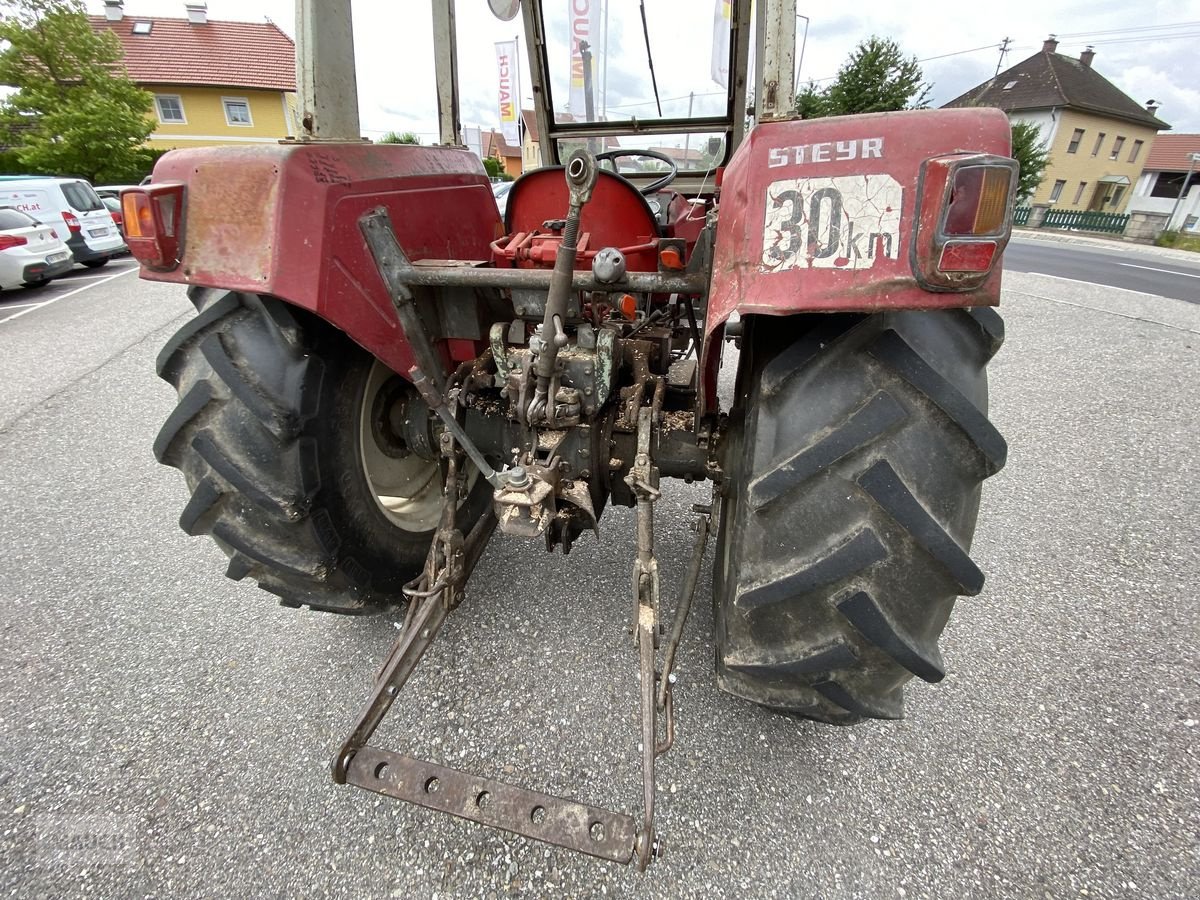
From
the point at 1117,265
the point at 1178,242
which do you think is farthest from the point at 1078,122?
the point at 1117,265

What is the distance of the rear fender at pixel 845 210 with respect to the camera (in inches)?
38.7

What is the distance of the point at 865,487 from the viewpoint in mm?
1147

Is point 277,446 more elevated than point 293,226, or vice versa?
point 293,226

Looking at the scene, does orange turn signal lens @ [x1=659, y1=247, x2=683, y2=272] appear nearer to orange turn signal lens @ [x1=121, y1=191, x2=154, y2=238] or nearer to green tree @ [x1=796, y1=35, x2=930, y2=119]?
orange turn signal lens @ [x1=121, y1=191, x2=154, y2=238]

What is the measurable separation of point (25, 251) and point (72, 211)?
83.8 inches

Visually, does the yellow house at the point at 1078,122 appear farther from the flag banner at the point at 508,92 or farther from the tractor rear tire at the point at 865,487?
the tractor rear tire at the point at 865,487

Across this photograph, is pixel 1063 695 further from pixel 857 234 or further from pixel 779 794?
pixel 857 234

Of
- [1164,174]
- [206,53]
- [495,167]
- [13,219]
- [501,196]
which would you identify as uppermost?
[206,53]

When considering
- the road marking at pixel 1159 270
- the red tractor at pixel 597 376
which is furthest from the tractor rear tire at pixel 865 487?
the road marking at pixel 1159 270

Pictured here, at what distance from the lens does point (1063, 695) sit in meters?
1.86

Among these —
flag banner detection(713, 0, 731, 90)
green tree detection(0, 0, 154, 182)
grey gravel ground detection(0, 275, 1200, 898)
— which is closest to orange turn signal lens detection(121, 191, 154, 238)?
grey gravel ground detection(0, 275, 1200, 898)

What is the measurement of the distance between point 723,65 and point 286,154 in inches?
75.3

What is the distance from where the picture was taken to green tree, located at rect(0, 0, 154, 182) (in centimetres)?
1661

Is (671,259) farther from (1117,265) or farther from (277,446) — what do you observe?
(1117,265)
